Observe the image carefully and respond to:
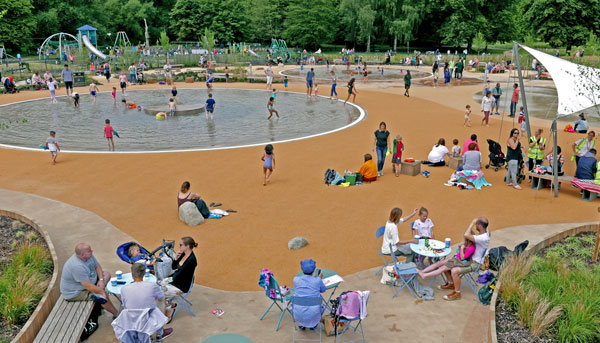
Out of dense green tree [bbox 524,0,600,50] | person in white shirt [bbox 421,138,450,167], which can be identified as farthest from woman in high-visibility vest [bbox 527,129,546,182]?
dense green tree [bbox 524,0,600,50]

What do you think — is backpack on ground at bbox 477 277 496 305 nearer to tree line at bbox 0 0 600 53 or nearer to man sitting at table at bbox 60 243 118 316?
man sitting at table at bbox 60 243 118 316

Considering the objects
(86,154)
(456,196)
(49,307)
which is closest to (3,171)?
(86,154)

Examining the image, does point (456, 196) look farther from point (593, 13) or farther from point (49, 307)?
point (593, 13)

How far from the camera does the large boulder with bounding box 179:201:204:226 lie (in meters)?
12.4

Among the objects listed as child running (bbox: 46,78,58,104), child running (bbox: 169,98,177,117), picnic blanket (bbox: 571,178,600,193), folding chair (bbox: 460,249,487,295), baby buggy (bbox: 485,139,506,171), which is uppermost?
child running (bbox: 46,78,58,104)

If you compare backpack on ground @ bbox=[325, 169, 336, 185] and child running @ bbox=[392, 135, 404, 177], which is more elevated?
child running @ bbox=[392, 135, 404, 177]

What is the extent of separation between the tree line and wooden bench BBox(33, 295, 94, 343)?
68.7 meters

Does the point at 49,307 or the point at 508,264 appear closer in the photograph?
the point at 49,307

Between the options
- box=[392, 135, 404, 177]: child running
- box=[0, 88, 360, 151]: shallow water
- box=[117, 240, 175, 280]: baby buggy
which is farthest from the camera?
box=[0, 88, 360, 151]: shallow water

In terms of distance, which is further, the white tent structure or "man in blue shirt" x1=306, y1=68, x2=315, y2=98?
"man in blue shirt" x1=306, y1=68, x2=315, y2=98

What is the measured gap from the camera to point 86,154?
19078 mm

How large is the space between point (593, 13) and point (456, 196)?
63233 millimetres

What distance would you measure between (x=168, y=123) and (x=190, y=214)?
13852mm

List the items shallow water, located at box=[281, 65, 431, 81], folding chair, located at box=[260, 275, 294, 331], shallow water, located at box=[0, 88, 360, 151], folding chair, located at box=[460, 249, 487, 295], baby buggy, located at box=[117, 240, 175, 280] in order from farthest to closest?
shallow water, located at box=[281, 65, 431, 81] → shallow water, located at box=[0, 88, 360, 151] → folding chair, located at box=[460, 249, 487, 295] → baby buggy, located at box=[117, 240, 175, 280] → folding chair, located at box=[260, 275, 294, 331]
